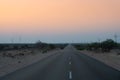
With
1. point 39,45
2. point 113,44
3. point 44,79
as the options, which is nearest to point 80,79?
point 44,79

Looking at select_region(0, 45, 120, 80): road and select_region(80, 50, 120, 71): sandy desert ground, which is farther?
select_region(80, 50, 120, 71): sandy desert ground

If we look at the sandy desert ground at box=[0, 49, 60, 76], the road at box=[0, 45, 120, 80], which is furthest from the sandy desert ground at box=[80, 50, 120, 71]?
the sandy desert ground at box=[0, 49, 60, 76]

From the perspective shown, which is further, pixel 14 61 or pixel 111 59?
pixel 111 59

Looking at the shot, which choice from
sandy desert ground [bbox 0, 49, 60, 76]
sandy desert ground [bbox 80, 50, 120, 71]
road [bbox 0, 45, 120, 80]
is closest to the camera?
road [bbox 0, 45, 120, 80]

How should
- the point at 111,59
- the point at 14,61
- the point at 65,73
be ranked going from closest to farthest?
1. the point at 65,73
2. the point at 14,61
3. the point at 111,59

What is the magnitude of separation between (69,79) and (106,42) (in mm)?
95952

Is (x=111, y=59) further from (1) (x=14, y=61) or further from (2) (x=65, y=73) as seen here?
(2) (x=65, y=73)

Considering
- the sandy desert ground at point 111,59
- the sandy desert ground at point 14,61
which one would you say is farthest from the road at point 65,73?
the sandy desert ground at point 111,59

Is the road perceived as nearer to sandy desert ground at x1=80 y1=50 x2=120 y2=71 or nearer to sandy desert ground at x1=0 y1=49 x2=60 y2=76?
sandy desert ground at x1=0 y1=49 x2=60 y2=76

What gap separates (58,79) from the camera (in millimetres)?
15695

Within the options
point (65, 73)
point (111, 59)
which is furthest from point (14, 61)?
point (65, 73)

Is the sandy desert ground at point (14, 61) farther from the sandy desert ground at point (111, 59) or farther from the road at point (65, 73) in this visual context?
the sandy desert ground at point (111, 59)

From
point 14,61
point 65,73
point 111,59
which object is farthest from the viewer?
point 111,59

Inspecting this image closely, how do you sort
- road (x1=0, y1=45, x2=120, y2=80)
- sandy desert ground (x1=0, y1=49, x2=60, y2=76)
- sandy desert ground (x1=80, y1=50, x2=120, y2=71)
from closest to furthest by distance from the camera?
road (x1=0, y1=45, x2=120, y2=80), sandy desert ground (x1=0, y1=49, x2=60, y2=76), sandy desert ground (x1=80, y1=50, x2=120, y2=71)
